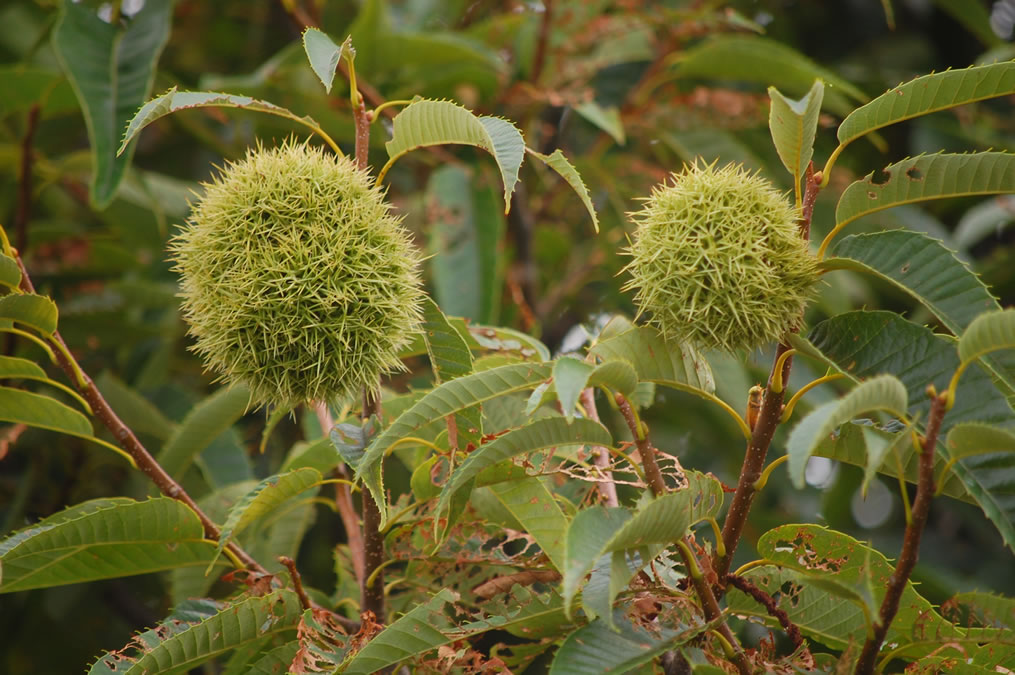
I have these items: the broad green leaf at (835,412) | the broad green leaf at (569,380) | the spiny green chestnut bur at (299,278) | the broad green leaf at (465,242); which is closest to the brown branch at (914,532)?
the broad green leaf at (835,412)

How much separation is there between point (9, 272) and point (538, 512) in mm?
786

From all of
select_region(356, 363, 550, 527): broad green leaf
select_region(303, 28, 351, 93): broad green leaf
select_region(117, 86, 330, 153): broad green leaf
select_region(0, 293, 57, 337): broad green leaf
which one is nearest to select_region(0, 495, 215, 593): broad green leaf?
select_region(0, 293, 57, 337): broad green leaf

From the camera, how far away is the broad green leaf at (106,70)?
178cm

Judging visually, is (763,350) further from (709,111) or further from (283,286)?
(709,111)

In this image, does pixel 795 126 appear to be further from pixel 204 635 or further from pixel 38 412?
pixel 38 412

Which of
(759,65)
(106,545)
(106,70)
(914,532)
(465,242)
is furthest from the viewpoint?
(759,65)

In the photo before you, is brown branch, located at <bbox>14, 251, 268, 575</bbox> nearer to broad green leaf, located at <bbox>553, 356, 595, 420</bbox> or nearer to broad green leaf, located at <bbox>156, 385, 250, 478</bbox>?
broad green leaf, located at <bbox>156, 385, 250, 478</bbox>

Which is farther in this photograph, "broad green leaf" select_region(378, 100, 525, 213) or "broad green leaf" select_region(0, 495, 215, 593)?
"broad green leaf" select_region(0, 495, 215, 593)

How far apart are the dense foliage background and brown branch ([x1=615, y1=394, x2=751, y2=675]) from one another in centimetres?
92

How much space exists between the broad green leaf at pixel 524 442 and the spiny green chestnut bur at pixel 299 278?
0.23 meters

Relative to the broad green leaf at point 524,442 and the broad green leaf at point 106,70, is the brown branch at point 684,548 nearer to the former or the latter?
the broad green leaf at point 524,442

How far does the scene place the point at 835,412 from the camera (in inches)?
34.2

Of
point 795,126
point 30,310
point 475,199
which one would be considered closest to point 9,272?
point 30,310

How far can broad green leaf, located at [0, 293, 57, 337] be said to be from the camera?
3.92ft
